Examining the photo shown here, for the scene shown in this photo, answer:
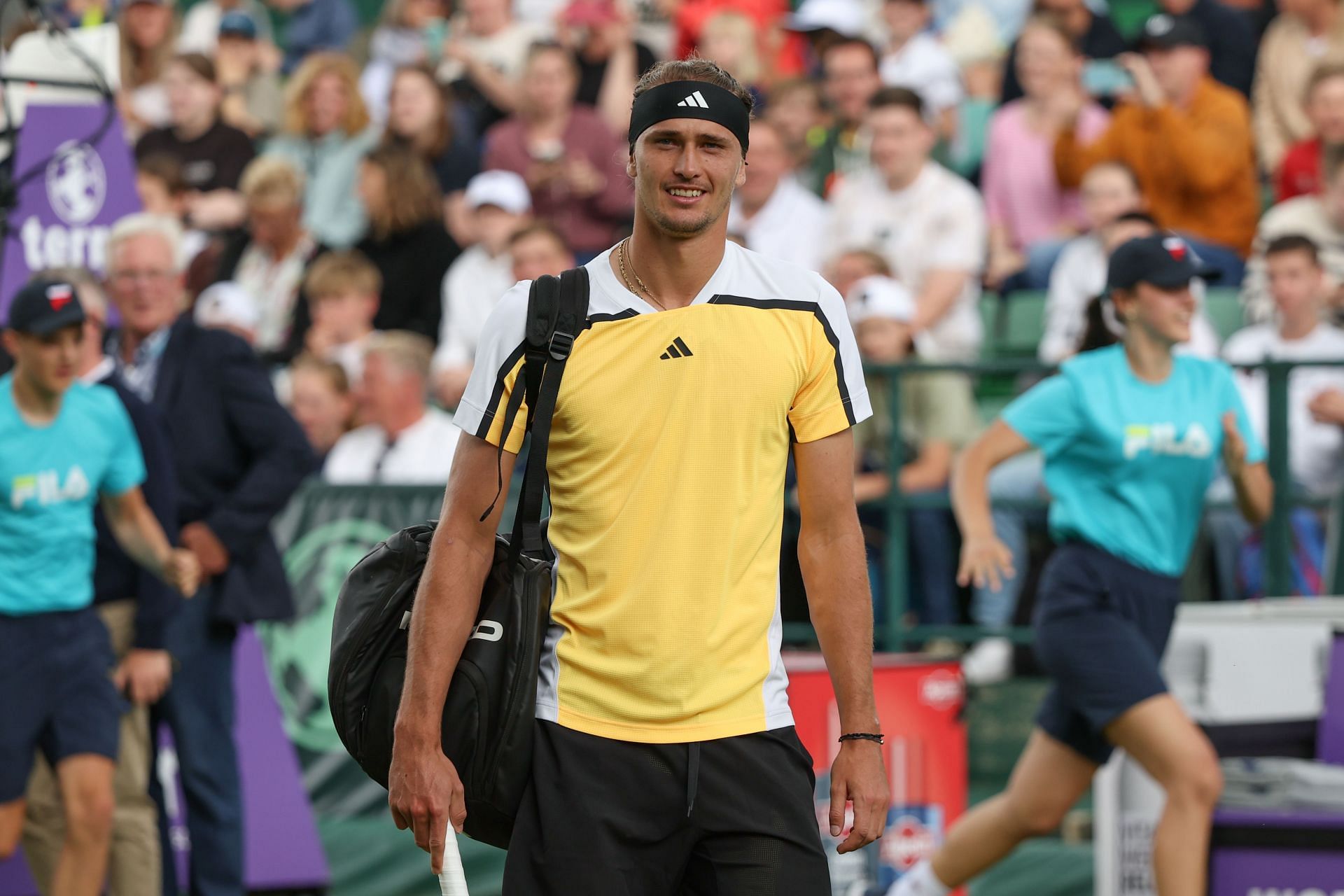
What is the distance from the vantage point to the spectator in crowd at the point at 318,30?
15.4 metres

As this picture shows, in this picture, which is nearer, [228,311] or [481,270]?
[228,311]

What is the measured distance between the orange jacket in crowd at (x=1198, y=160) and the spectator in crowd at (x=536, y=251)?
9.37ft

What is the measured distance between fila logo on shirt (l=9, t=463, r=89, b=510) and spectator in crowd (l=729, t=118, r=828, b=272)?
4.55 m

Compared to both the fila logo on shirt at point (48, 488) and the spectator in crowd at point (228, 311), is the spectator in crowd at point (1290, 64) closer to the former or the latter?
the spectator in crowd at point (228, 311)

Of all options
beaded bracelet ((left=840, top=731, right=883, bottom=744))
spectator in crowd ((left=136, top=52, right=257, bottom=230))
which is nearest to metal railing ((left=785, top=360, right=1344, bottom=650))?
beaded bracelet ((left=840, top=731, right=883, bottom=744))

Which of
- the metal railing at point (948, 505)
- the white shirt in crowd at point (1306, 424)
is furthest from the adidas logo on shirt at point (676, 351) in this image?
the white shirt in crowd at point (1306, 424)

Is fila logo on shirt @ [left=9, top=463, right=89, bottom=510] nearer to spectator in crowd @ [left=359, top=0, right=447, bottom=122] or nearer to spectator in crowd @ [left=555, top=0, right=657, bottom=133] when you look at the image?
spectator in crowd @ [left=555, top=0, right=657, bottom=133]

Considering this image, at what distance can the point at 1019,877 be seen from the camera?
8180 mm

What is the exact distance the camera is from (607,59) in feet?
42.2

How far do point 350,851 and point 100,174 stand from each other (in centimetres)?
311

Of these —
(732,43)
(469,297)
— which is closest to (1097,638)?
(469,297)

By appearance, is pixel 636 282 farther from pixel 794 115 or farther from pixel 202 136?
pixel 202 136

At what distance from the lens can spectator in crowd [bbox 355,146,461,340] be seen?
11.7 m

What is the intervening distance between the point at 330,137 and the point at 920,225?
418cm
